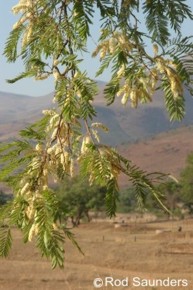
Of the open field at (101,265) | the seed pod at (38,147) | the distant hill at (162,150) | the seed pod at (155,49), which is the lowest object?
the open field at (101,265)

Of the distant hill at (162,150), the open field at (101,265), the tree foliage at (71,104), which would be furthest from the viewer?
the distant hill at (162,150)

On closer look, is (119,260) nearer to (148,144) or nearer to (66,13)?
(66,13)

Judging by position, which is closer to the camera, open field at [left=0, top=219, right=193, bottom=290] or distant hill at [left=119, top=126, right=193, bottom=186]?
open field at [left=0, top=219, right=193, bottom=290]

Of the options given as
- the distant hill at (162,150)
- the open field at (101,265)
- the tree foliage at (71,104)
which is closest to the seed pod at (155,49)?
the tree foliage at (71,104)

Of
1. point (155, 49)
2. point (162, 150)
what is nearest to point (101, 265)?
point (155, 49)

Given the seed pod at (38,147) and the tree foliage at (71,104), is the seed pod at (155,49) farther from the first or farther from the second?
the seed pod at (38,147)

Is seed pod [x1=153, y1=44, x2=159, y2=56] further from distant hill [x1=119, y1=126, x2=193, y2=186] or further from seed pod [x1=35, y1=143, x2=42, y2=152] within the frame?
distant hill [x1=119, y1=126, x2=193, y2=186]

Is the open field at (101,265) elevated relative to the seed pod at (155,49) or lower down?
lower down

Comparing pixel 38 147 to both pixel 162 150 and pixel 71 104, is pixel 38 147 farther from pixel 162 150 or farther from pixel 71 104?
pixel 162 150

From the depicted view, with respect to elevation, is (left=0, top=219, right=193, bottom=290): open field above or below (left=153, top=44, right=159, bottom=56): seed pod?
below

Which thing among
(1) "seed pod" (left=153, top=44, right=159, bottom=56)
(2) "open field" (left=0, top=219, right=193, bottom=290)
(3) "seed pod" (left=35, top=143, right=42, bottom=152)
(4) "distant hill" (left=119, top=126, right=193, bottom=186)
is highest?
(4) "distant hill" (left=119, top=126, right=193, bottom=186)

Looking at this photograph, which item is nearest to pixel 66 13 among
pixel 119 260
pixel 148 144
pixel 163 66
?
pixel 163 66

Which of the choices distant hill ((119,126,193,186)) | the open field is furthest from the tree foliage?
distant hill ((119,126,193,186))

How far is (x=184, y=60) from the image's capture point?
2.04 meters
